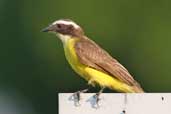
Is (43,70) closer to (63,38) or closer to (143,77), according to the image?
(143,77)

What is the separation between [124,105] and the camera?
298 inches

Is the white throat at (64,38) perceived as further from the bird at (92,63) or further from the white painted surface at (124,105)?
the white painted surface at (124,105)

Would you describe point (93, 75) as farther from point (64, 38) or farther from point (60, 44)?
point (60, 44)

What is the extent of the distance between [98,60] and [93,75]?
16 cm

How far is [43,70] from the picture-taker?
744 inches

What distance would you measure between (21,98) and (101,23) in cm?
164

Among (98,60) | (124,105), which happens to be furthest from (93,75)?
(124,105)

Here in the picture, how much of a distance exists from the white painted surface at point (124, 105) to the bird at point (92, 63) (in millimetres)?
1245

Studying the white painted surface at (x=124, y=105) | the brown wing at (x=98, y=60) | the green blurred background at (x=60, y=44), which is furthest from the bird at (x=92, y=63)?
the green blurred background at (x=60, y=44)

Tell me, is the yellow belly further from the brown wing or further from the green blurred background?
the green blurred background

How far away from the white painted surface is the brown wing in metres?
1.33

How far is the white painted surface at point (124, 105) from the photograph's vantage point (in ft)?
24.7

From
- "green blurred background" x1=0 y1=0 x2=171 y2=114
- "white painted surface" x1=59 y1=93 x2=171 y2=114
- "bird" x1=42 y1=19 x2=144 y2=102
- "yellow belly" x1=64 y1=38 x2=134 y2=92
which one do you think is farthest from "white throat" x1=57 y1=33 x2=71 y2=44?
"green blurred background" x1=0 y1=0 x2=171 y2=114

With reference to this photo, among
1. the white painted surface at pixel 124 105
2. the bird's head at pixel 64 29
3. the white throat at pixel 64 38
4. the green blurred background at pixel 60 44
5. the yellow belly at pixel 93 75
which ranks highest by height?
the green blurred background at pixel 60 44
